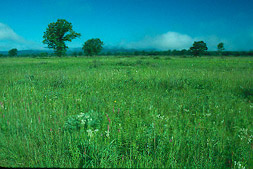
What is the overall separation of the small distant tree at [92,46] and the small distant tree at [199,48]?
5052 cm

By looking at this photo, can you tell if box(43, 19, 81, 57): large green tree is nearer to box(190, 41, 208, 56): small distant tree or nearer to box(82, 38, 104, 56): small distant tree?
box(82, 38, 104, 56): small distant tree

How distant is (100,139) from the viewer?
278 centimetres

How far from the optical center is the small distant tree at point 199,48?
243 feet

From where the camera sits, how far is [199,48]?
74.8 meters

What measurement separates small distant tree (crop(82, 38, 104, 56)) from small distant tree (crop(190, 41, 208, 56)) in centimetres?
5052

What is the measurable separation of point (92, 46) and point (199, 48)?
57.1m

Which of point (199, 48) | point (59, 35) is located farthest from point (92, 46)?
point (199, 48)

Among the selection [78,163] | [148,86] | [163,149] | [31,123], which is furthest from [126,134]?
[148,86]

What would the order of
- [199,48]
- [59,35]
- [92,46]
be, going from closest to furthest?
1. [59,35]
2. [199,48]
3. [92,46]

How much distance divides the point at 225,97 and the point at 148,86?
304 centimetres

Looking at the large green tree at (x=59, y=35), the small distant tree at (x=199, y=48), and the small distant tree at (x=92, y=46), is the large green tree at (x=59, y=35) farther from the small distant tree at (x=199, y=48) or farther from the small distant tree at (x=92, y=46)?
the small distant tree at (x=199, y=48)

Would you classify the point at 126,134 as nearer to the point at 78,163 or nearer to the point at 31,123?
the point at 78,163

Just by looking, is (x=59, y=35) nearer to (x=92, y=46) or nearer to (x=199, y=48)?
(x=92, y=46)

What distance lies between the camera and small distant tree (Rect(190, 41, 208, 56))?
74000mm
